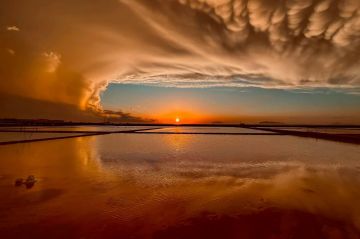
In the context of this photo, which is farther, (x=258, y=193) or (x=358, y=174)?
(x=358, y=174)

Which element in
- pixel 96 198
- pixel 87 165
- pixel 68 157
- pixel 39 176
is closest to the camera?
pixel 96 198

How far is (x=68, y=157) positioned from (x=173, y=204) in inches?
501

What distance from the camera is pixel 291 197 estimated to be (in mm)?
9930

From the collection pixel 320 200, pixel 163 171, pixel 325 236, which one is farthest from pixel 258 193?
pixel 163 171

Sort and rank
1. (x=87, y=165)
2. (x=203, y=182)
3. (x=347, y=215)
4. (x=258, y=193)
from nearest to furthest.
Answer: (x=347, y=215) < (x=258, y=193) < (x=203, y=182) < (x=87, y=165)

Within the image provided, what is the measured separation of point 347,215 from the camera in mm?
7957

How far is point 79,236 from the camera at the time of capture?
6.38 metres

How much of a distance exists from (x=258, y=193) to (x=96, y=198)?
5.46 metres

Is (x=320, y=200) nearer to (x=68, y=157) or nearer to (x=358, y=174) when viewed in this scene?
(x=358, y=174)

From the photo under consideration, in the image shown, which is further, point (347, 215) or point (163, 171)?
point (163, 171)

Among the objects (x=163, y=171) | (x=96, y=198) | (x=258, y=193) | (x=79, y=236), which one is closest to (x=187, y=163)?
(x=163, y=171)

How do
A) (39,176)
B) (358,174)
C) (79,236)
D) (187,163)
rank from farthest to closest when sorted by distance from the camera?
(187,163)
(358,174)
(39,176)
(79,236)

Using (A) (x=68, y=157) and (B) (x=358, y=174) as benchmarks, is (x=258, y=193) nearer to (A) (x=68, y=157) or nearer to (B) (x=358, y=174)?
(B) (x=358, y=174)

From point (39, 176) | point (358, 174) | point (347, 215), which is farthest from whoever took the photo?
point (358, 174)
